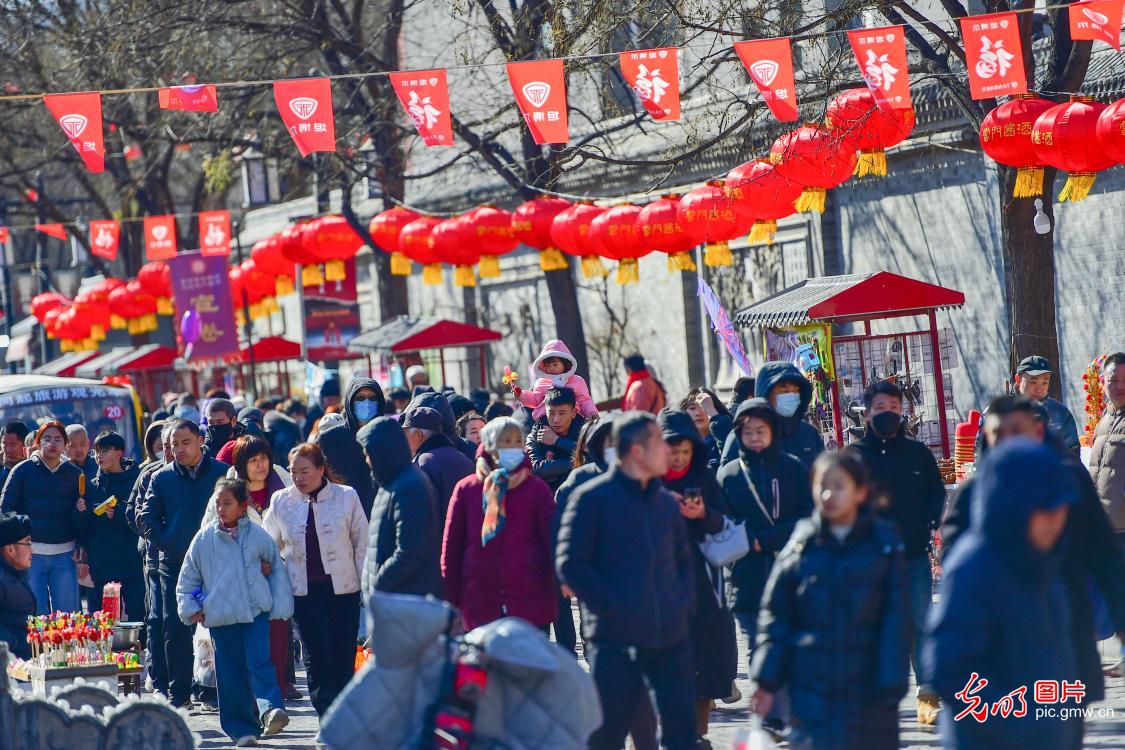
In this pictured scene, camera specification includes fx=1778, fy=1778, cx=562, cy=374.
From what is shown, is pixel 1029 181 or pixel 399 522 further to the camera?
pixel 1029 181

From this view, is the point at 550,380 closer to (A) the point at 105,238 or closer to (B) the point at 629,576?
(B) the point at 629,576

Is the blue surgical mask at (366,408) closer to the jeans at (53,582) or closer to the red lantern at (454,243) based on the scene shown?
the jeans at (53,582)

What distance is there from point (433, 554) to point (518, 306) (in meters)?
20.7

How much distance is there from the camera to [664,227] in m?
16.2

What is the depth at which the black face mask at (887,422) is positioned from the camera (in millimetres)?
8734

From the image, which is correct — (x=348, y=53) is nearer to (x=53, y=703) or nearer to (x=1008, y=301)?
(x=1008, y=301)

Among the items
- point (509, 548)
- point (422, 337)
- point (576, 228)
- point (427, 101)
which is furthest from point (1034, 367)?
point (422, 337)

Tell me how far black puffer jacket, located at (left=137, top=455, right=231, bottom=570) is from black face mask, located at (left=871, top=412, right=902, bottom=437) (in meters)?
4.32

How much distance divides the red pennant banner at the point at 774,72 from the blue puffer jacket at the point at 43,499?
19.3 feet

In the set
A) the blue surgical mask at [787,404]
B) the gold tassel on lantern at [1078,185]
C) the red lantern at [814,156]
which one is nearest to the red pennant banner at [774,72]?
the red lantern at [814,156]

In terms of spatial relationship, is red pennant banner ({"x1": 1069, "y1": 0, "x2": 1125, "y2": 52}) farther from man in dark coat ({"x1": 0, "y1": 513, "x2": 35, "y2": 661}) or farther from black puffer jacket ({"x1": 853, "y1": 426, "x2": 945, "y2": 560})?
man in dark coat ({"x1": 0, "y1": 513, "x2": 35, "y2": 661})

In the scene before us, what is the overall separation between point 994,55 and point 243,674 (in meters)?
6.53

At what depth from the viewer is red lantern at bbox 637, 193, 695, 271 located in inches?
637

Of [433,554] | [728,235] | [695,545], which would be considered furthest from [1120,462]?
[728,235]
